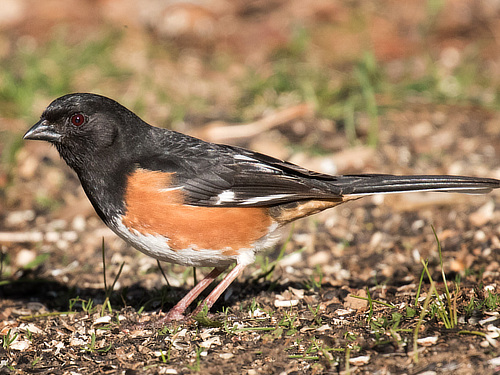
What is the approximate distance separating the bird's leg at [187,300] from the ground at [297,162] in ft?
0.37

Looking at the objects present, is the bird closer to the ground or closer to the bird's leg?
the bird's leg

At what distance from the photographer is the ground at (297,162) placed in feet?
10.8

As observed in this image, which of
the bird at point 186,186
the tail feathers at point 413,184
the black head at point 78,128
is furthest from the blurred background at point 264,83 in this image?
the black head at point 78,128

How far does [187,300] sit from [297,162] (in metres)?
2.26

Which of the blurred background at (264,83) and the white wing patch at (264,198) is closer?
the white wing patch at (264,198)

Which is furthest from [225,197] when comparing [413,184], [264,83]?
[264,83]

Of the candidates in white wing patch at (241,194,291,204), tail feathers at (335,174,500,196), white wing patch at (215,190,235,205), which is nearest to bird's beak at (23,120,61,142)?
white wing patch at (215,190,235,205)

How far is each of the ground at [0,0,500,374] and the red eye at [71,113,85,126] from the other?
81 centimetres

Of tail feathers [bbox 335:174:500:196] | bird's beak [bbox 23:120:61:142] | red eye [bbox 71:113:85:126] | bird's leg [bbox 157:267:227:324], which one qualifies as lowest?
bird's leg [bbox 157:267:227:324]

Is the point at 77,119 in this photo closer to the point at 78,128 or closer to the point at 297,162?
the point at 78,128

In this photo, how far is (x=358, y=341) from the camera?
10.5ft

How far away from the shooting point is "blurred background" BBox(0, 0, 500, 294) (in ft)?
18.5

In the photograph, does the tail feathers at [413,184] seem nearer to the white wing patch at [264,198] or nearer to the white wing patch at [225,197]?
the white wing patch at [264,198]

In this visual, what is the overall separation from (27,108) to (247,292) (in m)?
3.40
